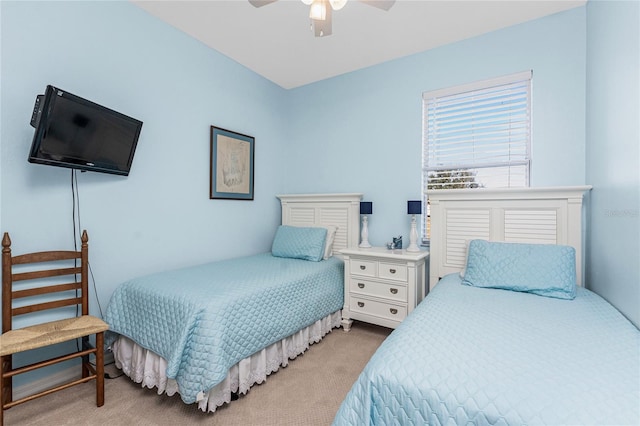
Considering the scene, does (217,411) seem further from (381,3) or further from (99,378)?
(381,3)

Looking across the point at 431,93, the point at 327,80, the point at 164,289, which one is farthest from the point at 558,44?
the point at 164,289

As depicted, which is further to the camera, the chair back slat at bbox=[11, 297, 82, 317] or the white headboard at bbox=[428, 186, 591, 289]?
the white headboard at bbox=[428, 186, 591, 289]

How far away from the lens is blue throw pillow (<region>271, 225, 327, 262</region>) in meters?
3.03

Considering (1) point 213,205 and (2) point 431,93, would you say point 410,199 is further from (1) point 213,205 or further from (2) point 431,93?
(1) point 213,205

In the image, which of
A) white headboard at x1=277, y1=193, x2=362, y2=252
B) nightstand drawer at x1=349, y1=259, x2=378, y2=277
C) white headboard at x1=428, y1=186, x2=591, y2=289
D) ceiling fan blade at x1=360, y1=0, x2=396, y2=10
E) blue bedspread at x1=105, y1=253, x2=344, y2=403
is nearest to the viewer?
blue bedspread at x1=105, y1=253, x2=344, y2=403

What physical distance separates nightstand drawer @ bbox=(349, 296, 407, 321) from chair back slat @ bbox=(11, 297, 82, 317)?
7.14 feet

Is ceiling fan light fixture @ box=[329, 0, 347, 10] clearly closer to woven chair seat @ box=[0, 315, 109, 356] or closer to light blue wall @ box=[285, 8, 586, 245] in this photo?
light blue wall @ box=[285, 8, 586, 245]

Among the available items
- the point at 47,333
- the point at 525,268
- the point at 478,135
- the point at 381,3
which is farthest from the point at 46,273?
the point at 478,135

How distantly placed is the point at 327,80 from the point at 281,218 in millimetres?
1843

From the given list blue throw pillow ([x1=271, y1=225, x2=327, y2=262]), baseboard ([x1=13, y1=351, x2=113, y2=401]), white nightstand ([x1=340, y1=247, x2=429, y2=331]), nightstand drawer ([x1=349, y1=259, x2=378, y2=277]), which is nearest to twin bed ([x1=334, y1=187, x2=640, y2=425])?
white nightstand ([x1=340, y1=247, x2=429, y2=331])

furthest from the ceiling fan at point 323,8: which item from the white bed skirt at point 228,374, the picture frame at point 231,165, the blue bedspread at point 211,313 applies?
the white bed skirt at point 228,374

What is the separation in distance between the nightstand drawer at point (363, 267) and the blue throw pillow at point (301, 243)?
0.37 m

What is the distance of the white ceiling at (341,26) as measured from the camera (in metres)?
2.35

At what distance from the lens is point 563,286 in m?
1.86
